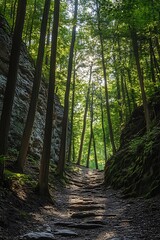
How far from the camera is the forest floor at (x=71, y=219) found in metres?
5.15

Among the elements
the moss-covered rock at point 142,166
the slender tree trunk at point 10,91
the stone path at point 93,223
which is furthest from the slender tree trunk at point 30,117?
the moss-covered rock at point 142,166

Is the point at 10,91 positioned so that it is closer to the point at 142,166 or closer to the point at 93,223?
the point at 93,223

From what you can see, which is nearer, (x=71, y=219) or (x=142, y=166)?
(x=71, y=219)

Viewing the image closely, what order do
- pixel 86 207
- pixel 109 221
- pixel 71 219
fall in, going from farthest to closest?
pixel 86 207 < pixel 71 219 < pixel 109 221

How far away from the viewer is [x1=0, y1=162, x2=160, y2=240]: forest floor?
16.9 ft

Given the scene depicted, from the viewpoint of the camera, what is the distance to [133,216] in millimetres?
6738

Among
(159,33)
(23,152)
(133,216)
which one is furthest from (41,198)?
(159,33)

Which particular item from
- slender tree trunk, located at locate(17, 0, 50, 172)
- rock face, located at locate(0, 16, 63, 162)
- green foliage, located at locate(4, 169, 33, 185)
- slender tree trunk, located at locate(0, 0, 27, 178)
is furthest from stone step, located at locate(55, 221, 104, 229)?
rock face, located at locate(0, 16, 63, 162)

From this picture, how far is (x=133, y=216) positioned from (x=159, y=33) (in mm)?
10565

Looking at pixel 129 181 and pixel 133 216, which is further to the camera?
pixel 129 181

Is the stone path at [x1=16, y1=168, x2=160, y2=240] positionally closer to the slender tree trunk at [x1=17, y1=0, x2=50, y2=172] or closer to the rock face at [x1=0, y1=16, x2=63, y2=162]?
the slender tree trunk at [x1=17, y1=0, x2=50, y2=172]

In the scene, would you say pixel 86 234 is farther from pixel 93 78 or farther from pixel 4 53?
pixel 93 78

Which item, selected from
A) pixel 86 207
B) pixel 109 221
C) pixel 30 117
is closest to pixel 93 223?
pixel 109 221

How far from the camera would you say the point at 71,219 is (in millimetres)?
7133
